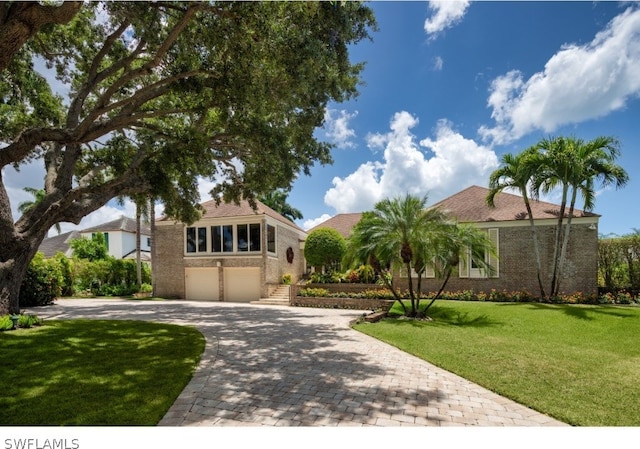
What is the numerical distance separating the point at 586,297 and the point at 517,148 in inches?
315

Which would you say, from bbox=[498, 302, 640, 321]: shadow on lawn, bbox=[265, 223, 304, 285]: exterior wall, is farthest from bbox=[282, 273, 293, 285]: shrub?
bbox=[498, 302, 640, 321]: shadow on lawn

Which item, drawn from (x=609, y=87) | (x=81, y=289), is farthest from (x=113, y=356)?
(x=81, y=289)

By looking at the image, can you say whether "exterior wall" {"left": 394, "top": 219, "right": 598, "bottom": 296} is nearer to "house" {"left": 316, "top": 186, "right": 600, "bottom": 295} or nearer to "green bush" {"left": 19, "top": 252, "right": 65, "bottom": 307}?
"house" {"left": 316, "top": 186, "right": 600, "bottom": 295}

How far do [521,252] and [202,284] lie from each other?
20358 mm

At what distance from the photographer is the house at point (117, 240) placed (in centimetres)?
4103

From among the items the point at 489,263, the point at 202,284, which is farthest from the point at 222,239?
the point at 489,263

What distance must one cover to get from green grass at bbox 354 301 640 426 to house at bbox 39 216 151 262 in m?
34.7

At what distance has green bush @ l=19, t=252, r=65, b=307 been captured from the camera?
60.5ft

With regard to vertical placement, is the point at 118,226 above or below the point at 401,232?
above

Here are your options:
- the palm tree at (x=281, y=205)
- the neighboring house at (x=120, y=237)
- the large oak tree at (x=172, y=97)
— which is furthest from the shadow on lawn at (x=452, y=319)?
the neighboring house at (x=120, y=237)

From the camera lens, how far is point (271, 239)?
24.1m

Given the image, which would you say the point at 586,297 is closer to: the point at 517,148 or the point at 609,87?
the point at 517,148

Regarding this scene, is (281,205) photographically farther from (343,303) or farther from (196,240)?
(343,303)

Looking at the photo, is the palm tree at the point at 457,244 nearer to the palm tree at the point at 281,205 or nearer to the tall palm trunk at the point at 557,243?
the tall palm trunk at the point at 557,243
